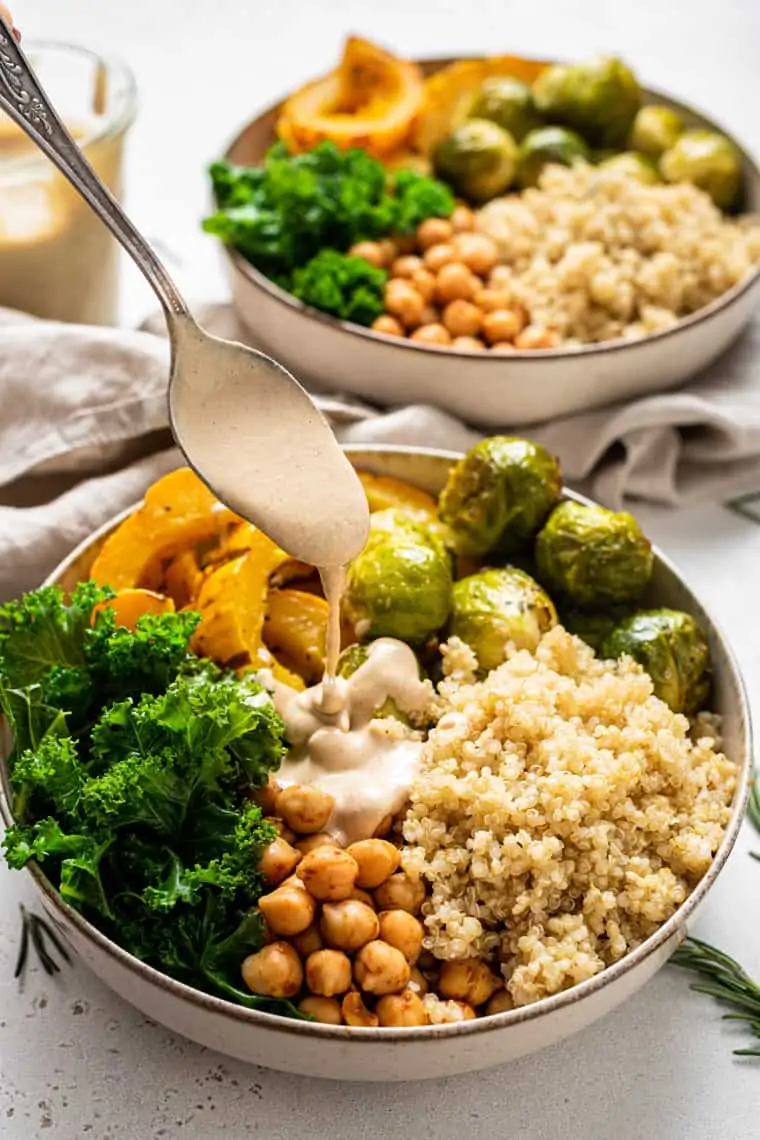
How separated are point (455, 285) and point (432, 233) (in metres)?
0.21

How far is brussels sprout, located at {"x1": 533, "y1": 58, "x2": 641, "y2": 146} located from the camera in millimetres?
3693

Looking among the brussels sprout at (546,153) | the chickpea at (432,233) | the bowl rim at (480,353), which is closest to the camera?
the bowl rim at (480,353)

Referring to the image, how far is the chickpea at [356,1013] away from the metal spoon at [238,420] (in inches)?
25.3

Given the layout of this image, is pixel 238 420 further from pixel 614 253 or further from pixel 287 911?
pixel 614 253

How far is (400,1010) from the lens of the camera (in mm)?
1977

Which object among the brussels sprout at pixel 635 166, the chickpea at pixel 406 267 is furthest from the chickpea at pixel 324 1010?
the brussels sprout at pixel 635 166

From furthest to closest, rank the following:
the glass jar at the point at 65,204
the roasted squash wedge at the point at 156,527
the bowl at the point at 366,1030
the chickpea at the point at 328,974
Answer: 1. the glass jar at the point at 65,204
2. the roasted squash wedge at the point at 156,527
3. the chickpea at the point at 328,974
4. the bowl at the point at 366,1030

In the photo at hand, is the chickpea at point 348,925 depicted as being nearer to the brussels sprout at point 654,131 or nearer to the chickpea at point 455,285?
the chickpea at point 455,285

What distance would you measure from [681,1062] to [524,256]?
6.27 feet

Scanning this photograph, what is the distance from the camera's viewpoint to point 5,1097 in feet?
7.02

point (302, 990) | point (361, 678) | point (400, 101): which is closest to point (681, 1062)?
point (302, 990)

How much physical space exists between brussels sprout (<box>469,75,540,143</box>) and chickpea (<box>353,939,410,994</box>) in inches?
94.7

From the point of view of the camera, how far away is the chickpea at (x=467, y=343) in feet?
10.4

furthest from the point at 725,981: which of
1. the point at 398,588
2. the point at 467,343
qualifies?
the point at 467,343
